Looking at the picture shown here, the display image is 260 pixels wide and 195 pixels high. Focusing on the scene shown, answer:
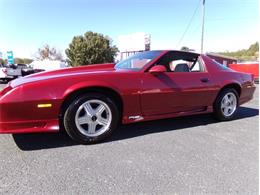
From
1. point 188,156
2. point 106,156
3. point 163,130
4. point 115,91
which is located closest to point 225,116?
point 163,130

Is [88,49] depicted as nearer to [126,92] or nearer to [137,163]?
[126,92]

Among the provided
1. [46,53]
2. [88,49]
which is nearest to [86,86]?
[88,49]

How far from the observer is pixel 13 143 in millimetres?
3059

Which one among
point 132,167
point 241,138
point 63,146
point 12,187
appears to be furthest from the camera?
point 241,138

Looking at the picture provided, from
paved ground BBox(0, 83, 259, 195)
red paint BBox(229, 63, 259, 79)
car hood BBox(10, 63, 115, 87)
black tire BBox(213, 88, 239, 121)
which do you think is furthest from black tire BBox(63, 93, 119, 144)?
red paint BBox(229, 63, 259, 79)

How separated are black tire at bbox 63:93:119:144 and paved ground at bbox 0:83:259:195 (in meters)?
0.11

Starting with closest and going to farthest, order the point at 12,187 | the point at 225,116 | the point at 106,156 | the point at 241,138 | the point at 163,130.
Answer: the point at 12,187 < the point at 106,156 < the point at 241,138 < the point at 163,130 < the point at 225,116

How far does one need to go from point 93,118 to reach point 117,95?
0.46 metres

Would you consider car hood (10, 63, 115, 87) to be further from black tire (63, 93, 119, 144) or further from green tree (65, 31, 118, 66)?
green tree (65, 31, 118, 66)

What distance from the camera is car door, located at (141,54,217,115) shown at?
341 centimetres

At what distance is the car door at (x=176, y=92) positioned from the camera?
11.2 ft

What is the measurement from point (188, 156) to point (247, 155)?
0.74 meters

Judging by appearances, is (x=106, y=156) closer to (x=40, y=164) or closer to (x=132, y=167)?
(x=132, y=167)

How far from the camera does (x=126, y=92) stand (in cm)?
322
